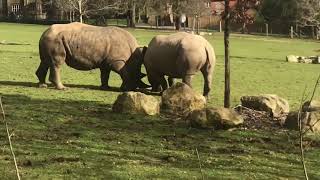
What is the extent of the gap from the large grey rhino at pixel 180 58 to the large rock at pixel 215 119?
550cm

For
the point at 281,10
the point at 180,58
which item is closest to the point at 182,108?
the point at 180,58

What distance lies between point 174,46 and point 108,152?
325 inches

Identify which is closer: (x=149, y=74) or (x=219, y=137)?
(x=219, y=137)

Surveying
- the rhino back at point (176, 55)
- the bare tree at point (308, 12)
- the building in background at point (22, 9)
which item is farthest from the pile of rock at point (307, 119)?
the building in background at point (22, 9)

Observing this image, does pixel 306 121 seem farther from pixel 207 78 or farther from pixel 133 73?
pixel 133 73

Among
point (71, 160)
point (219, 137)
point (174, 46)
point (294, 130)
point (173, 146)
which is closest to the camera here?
point (71, 160)

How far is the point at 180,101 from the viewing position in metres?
12.7

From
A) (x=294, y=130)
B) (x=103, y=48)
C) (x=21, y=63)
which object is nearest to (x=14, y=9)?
(x=21, y=63)

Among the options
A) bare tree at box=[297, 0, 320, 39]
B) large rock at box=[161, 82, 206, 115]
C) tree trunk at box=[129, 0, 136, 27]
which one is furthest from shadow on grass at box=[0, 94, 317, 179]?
tree trunk at box=[129, 0, 136, 27]

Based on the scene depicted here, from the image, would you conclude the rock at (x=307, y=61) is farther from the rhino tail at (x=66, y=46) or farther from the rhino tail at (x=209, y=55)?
the rhino tail at (x=66, y=46)

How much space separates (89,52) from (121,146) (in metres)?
8.90

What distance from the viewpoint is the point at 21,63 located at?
2525 cm

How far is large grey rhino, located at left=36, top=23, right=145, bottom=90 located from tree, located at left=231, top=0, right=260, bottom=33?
22.3ft

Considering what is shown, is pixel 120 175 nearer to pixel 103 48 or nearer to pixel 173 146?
pixel 173 146
